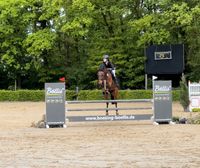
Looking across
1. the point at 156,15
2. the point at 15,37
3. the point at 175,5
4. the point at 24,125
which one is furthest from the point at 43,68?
the point at 24,125

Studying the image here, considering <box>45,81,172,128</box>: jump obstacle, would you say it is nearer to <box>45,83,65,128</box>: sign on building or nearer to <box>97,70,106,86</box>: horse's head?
<box>45,83,65,128</box>: sign on building

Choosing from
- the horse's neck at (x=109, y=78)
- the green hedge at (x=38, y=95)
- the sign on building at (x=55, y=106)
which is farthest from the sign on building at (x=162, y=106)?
the green hedge at (x=38, y=95)

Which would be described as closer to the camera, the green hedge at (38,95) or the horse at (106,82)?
the horse at (106,82)

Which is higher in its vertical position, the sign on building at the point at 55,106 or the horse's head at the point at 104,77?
the horse's head at the point at 104,77

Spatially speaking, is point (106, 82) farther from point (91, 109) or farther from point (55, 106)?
point (55, 106)

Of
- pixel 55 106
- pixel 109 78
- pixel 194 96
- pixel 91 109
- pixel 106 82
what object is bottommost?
pixel 91 109

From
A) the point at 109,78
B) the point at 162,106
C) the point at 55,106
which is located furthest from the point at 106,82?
the point at 55,106

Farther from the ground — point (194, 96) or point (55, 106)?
point (194, 96)

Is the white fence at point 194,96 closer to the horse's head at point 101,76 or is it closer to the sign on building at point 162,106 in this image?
the horse's head at point 101,76

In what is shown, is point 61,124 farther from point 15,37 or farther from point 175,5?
point 15,37

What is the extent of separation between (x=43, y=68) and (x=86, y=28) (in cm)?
545

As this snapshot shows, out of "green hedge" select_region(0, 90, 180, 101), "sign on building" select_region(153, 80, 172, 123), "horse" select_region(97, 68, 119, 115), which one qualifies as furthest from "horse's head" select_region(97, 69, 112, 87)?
"green hedge" select_region(0, 90, 180, 101)

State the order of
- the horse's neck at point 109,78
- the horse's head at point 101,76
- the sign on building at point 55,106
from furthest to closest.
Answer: the horse's neck at point 109,78, the horse's head at point 101,76, the sign on building at point 55,106

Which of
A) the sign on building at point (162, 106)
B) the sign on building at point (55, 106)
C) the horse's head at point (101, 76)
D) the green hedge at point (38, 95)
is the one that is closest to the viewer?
the sign on building at point (55, 106)
